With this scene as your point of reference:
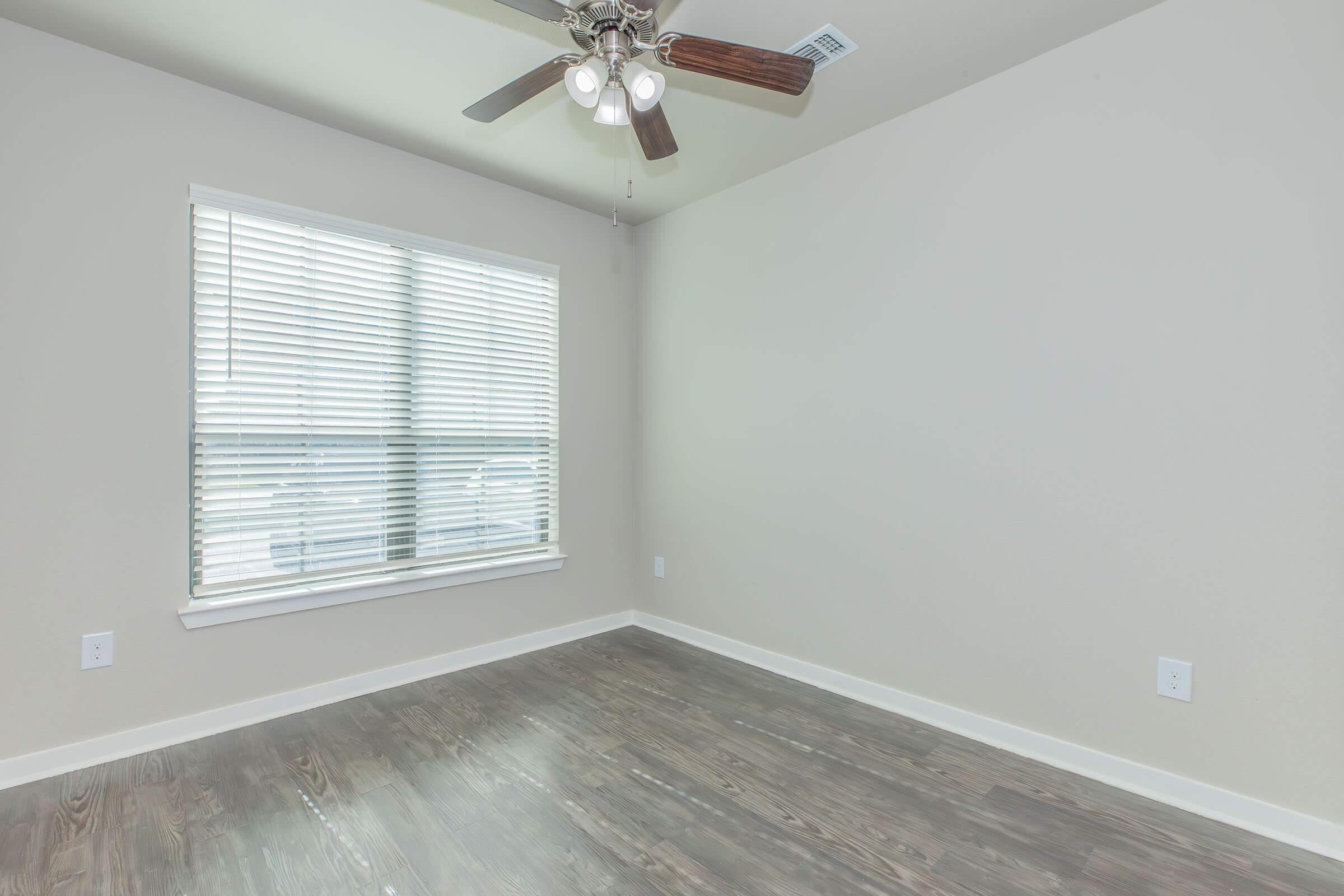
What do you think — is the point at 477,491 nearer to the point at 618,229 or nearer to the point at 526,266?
the point at 526,266

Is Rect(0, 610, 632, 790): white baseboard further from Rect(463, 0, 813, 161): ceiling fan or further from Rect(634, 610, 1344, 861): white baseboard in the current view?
Rect(463, 0, 813, 161): ceiling fan

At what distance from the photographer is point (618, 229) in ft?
13.0

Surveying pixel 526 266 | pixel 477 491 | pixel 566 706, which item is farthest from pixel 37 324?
pixel 566 706

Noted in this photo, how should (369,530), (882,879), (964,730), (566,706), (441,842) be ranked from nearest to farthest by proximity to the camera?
(882,879) → (441,842) → (964,730) → (566,706) → (369,530)

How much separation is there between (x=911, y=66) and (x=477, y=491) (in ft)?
9.00

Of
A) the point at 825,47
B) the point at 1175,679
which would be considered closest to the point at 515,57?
the point at 825,47

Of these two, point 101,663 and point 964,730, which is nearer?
point 101,663

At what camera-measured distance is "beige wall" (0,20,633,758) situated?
6.85ft

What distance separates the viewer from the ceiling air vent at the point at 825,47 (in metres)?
2.09

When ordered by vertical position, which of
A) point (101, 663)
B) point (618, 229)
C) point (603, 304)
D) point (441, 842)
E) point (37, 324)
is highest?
point (618, 229)

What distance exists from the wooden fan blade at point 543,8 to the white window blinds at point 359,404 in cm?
168

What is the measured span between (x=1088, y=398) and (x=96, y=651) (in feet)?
12.0

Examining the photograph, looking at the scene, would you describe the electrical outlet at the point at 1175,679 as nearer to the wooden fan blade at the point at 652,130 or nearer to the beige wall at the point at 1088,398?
the beige wall at the point at 1088,398

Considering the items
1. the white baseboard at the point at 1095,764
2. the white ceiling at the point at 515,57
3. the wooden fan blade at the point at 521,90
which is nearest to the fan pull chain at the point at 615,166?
the white ceiling at the point at 515,57
